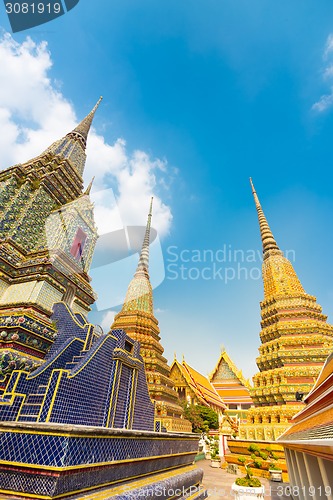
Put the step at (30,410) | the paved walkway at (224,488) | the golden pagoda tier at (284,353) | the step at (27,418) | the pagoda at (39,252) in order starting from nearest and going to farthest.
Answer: the step at (27,418) → the step at (30,410) → the pagoda at (39,252) → the paved walkway at (224,488) → the golden pagoda tier at (284,353)

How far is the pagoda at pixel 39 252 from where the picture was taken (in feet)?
25.7

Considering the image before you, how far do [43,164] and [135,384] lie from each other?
11.5 metres

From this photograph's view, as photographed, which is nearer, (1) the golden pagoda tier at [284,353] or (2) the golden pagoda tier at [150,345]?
(1) the golden pagoda tier at [284,353]

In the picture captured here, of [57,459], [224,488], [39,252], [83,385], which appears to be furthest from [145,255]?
[57,459]

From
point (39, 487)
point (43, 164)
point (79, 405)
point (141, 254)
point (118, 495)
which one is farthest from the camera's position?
point (141, 254)

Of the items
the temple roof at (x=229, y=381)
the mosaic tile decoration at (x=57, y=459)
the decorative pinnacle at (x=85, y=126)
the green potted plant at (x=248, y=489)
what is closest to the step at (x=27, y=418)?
the mosaic tile decoration at (x=57, y=459)

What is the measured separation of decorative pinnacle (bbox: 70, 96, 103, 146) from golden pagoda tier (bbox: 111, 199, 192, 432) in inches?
513

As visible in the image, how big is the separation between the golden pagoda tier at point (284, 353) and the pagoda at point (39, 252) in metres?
11.6

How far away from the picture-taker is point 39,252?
10.6 m

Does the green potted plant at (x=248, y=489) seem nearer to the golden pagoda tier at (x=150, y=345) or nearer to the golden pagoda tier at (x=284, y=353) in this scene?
the golden pagoda tier at (x=284, y=353)

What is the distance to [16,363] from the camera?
7.24 meters

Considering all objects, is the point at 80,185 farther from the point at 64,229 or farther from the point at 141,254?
the point at 141,254

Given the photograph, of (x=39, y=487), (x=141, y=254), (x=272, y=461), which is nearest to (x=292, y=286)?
(x=272, y=461)

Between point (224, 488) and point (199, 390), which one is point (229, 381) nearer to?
point (199, 390)
